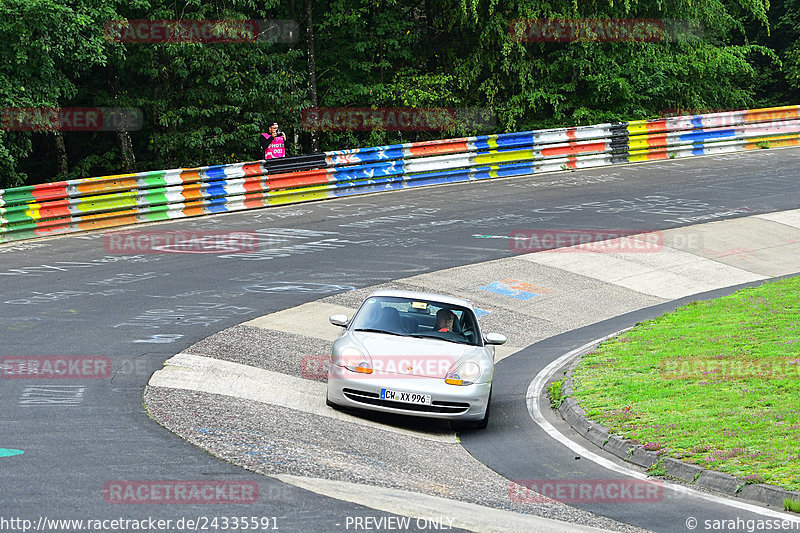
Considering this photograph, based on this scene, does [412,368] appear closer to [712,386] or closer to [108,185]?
[712,386]

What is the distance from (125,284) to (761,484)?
1127cm

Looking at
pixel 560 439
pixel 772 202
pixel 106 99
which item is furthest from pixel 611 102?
pixel 560 439

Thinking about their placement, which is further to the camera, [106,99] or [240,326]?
[106,99]

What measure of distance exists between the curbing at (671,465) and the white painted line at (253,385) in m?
1.49

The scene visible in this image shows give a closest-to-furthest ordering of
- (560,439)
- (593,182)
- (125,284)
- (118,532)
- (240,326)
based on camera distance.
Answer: (118,532) → (560,439) → (240,326) → (125,284) → (593,182)

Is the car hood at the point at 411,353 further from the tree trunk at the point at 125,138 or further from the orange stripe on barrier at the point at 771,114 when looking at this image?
the orange stripe on barrier at the point at 771,114

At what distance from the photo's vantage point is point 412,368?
33.8 ft

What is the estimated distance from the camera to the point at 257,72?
26.9 meters

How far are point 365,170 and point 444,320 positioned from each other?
14118 millimetres

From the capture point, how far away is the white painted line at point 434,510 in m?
6.93

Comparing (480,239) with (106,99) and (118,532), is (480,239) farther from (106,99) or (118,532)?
(118,532)

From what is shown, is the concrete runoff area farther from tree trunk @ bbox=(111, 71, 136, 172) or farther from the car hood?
tree trunk @ bbox=(111, 71, 136, 172)

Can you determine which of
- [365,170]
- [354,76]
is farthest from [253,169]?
[354,76]

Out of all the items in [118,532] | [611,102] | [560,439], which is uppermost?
[611,102]
